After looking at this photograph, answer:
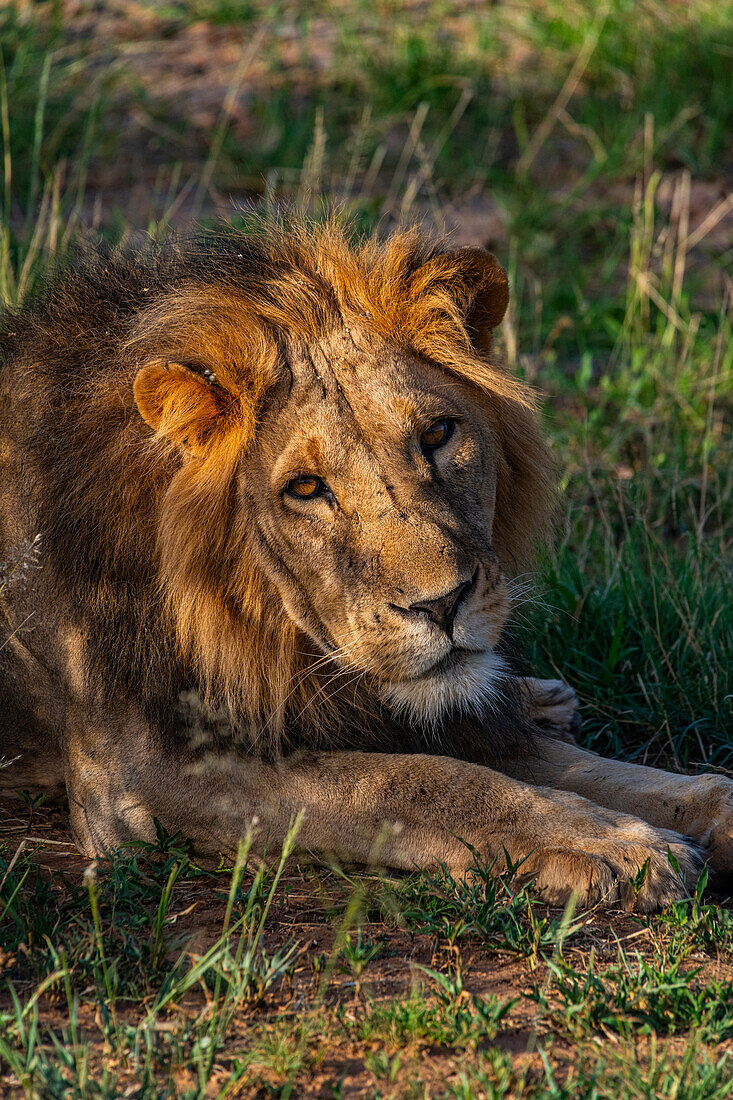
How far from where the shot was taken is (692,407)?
5.59 metres

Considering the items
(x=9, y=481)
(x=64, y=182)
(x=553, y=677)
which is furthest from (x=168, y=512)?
(x=64, y=182)

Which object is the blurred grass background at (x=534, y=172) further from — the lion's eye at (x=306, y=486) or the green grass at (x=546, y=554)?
the lion's eye at (x=306, y=486)

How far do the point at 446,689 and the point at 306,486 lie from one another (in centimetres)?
56

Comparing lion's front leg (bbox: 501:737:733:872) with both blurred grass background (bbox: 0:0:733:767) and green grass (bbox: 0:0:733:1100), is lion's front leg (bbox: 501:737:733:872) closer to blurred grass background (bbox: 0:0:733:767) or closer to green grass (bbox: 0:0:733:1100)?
green grass (bbox: 0:0:733:1100)

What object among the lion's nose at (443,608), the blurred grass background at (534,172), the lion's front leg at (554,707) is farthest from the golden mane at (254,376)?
the blurred grass background at (534,172)

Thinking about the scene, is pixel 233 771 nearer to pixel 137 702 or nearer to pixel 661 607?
pixel 137 702

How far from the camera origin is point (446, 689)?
8.77ft

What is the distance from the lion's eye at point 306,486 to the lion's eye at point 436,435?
26cm

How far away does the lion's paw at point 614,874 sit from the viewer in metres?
2.57

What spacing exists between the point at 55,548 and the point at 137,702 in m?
0.44

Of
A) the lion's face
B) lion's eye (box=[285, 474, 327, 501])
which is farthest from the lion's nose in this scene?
lion's eye (box=[285, 474, 327, 501])

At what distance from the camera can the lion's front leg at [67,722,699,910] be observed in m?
2.62

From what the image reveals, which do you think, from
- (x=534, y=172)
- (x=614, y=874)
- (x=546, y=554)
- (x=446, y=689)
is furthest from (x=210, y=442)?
(x=534, y=172)

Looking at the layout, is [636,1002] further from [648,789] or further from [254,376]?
[254,376]
